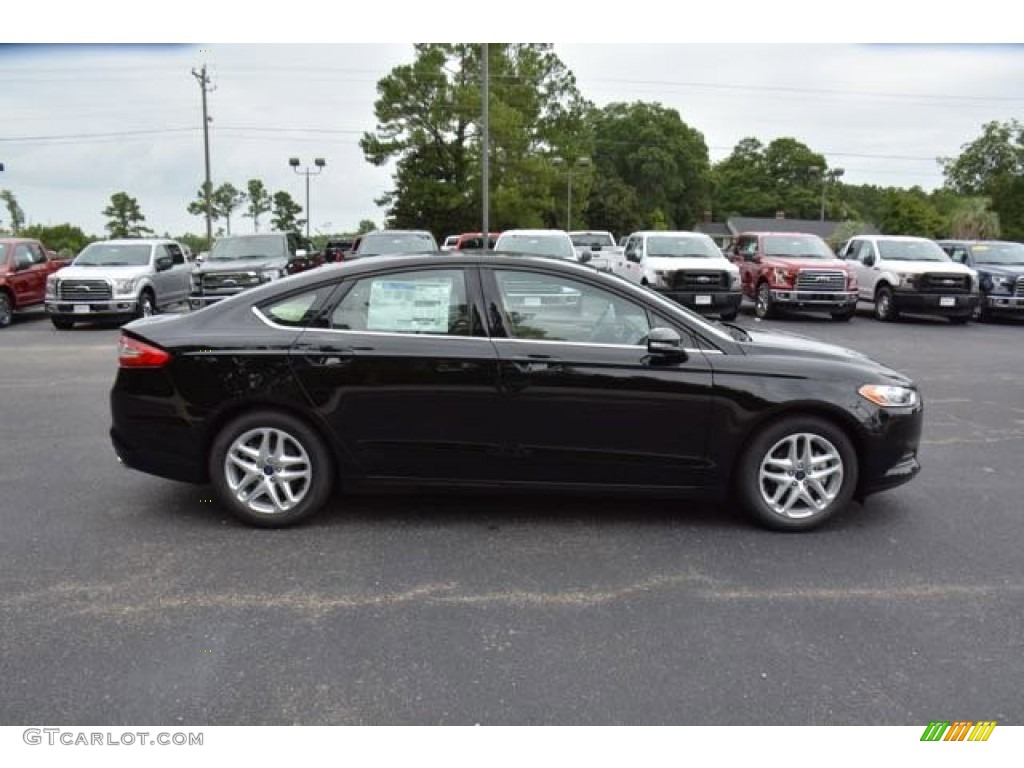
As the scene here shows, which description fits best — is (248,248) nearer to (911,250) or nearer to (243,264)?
(243,264)

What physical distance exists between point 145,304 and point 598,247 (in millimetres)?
13197

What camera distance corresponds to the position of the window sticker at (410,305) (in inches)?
189

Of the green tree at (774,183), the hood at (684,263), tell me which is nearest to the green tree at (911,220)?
the green tree at (774,183)

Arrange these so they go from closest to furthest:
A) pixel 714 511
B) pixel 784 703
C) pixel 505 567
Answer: pixel 784 703
pixel 505 567
pixel 714 511

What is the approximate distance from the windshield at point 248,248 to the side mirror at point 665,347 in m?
14.4

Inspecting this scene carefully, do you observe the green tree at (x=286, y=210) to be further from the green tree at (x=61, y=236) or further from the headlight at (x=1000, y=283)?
the headlight at (x=1000, y=283)

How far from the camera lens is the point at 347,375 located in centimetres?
469

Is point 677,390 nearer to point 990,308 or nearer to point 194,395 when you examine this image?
point 194,395

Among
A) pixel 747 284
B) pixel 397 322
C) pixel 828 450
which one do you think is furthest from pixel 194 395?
pixel 747 284

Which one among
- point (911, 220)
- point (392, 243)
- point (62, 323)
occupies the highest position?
point (911, 220)

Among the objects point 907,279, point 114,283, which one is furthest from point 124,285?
point 907,279

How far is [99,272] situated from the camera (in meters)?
15.8

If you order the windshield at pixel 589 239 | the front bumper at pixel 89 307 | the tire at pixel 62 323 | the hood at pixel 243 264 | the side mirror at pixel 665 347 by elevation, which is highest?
the windshield at pixel 589 239

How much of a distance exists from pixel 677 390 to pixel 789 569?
1100mm
